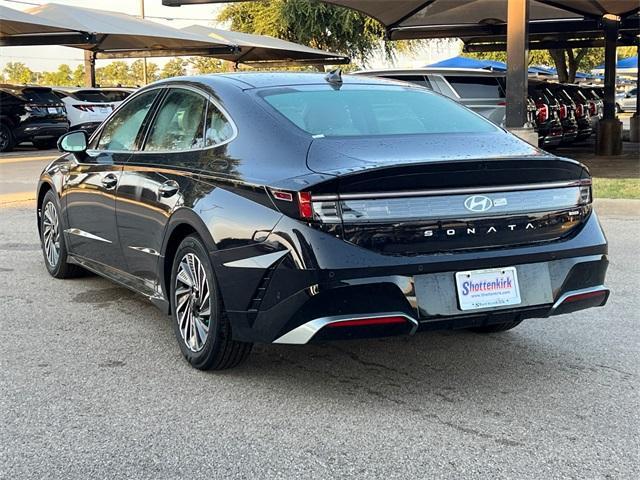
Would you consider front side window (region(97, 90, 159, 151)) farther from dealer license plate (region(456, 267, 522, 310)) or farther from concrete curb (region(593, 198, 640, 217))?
concrete curb (region(593, 198, 640, 217))

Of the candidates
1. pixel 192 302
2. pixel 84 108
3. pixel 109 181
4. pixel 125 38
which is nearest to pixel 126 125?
pixel 109 181

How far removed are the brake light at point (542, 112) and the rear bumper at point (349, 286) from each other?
12312mm

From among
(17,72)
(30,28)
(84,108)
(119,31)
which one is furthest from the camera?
(17,72)

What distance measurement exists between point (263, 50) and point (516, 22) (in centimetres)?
2117

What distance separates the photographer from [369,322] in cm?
362

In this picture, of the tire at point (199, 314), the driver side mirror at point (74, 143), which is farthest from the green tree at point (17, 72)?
the tire at point (199, 314)

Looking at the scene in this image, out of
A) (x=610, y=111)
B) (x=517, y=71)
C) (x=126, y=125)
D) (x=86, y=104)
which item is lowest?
(x=610, y=111)

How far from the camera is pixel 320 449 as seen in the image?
3365 millimetres

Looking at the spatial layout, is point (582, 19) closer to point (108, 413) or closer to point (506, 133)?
point (506, 133)

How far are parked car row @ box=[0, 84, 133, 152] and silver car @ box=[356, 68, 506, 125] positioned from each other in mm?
9949

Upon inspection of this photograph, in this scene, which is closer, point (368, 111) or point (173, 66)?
point (368, 111)

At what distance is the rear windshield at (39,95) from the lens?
21.5m

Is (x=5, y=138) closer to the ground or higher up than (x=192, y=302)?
closer to the ground

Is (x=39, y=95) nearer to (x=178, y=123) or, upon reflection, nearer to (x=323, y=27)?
(x=178, y=123)
